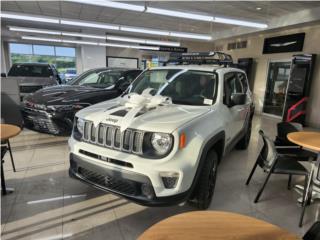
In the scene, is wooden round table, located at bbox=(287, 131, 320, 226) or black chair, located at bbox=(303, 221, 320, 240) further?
wooden round table, located at bbox=(287, 131, 320, 226)

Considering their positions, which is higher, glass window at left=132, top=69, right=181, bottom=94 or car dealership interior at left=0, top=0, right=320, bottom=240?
glass window at left=132, top=69, right=181, bottom=94

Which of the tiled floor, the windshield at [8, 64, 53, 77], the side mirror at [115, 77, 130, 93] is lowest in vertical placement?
the tiled floor

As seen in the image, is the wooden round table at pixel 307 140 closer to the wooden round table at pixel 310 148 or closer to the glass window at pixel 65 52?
the wooden round table at pixel 310 148

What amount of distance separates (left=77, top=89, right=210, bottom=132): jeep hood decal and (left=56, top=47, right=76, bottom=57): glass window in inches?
623

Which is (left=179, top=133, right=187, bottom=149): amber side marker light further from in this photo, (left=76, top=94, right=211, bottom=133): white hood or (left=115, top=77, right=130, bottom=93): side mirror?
(left=115, top=77, right=130, bottom=93): side mirror

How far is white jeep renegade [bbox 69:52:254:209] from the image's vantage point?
187cm

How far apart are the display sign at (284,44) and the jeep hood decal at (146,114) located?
7.45 metres

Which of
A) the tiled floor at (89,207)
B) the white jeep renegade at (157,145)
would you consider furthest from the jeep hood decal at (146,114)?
the tiled floor at (89,207)

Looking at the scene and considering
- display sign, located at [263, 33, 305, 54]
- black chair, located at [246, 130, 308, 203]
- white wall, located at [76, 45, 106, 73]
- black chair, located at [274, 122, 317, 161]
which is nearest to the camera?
black chair, located at [246, 130, 308, 203]

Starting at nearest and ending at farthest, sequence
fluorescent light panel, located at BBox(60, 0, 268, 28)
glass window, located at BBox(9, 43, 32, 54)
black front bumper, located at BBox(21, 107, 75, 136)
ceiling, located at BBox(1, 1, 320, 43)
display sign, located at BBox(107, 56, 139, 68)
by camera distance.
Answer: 1. black front bumper, located at BBox(21, 107, 75, 136)
2. fluorescent light panel, located at BBox(60, 0, 268, 28)
3. ceiling, located at BBox(1, 1, 320, 43)
4. display sign, located at BBox(107, 56, 139, 68)
5. glass window, located at BBox(9, 43, 32, 54)

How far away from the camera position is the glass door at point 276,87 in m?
8.77

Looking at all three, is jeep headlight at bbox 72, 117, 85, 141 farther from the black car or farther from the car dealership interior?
the black car

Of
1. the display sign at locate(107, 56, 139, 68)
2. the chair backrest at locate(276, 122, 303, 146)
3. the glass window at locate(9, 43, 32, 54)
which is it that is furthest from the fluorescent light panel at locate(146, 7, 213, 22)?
the glass window at locate(9, 43, 32, 54)

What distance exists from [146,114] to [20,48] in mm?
16846
